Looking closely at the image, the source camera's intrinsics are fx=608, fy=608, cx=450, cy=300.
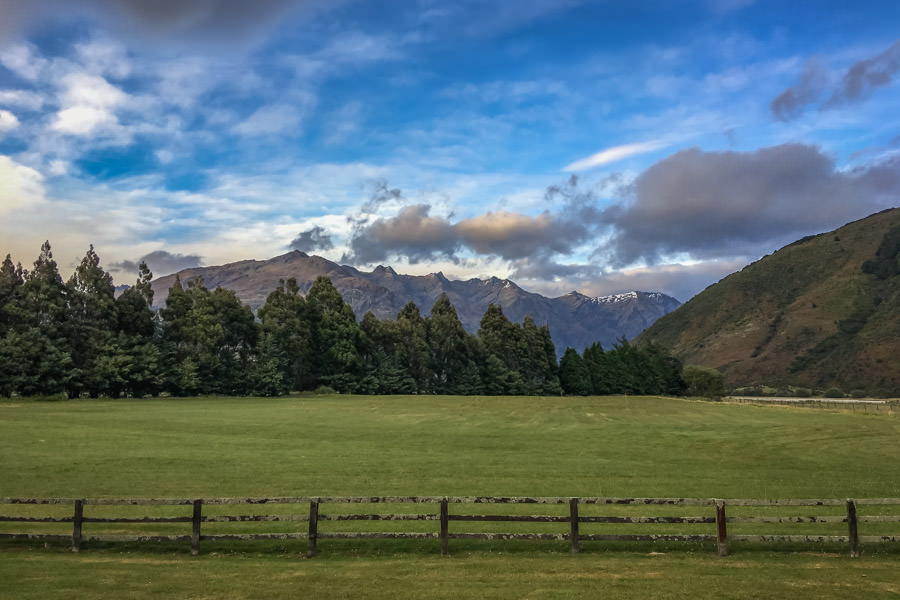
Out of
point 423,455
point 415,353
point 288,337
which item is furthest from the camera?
point 415,353

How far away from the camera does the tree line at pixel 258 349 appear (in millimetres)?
81875

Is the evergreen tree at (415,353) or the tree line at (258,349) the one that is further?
the evergreen tree at (415,353)

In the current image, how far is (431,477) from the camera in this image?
1176 inches

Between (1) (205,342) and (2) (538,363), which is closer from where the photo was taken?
(1) (205,342)

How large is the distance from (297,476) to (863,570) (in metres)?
23.5

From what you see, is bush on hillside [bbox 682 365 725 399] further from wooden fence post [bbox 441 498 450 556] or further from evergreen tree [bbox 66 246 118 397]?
wooden fence post [bbox 441 498 450 556]

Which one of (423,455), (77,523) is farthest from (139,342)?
(77,523)

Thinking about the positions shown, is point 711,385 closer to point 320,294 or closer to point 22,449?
point 320,294

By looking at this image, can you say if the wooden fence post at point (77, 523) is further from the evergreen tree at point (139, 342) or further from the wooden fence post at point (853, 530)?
the evergreen tree at point (139, 342)

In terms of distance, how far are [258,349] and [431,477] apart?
254 feet

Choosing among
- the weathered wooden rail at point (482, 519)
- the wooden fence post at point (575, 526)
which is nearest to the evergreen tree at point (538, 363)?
the weathered wooden rail at point (482, 519)

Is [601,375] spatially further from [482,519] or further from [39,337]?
[482,519]

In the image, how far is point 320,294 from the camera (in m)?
116

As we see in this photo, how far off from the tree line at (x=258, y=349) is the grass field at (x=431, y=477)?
42.9 ft
